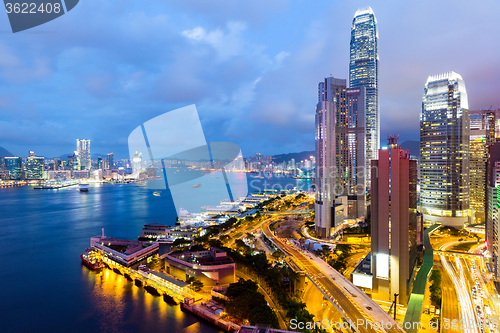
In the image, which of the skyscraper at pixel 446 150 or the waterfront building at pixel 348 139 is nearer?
the skyscraper at pixel 446 150

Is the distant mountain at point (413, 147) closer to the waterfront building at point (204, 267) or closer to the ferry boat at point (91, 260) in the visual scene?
the waterfront building at point (204, 267)

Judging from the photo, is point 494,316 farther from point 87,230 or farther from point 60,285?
point 87,230

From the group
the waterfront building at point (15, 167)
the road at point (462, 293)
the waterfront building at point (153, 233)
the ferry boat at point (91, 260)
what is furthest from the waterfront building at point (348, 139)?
the waterfront building at point (15, 167)

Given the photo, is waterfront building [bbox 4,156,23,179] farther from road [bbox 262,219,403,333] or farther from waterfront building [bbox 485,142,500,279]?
waterfront building [bbox 485,142,500,279]

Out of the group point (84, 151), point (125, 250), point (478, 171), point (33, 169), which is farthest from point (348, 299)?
point (84, 151)

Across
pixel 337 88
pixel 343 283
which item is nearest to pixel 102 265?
pixel 343 283

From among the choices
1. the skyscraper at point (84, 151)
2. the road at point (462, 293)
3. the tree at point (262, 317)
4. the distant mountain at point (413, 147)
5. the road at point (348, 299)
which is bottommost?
the road at point (462, 293)

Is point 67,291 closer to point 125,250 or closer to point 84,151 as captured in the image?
point 125,250
